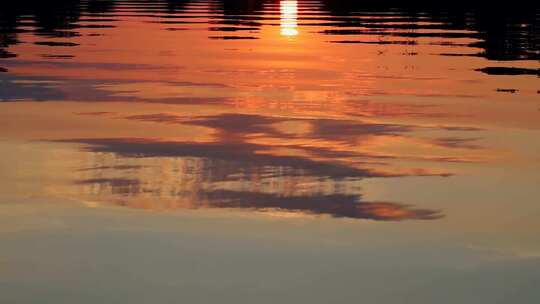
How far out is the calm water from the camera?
4.75m

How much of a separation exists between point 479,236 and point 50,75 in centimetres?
804

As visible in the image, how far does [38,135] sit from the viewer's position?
831 cm

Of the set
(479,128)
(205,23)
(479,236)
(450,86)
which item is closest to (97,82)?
(450,86)

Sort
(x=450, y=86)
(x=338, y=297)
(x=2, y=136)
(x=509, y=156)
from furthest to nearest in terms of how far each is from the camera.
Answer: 1. (x=450, y=86)
2. (x=2, y=136)
3. (x=509, y=156)
4. (x=338, y=297)

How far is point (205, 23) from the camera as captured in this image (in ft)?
86.2

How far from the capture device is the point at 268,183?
664cm

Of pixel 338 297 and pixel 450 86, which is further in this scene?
pixel 450 86

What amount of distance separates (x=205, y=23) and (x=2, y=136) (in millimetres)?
18273

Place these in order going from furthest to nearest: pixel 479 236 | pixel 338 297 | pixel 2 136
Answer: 1. pixel 2 136
2. pixel 479 236
3. pixel 338 297

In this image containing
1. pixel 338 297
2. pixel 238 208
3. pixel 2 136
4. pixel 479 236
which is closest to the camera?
pixel 338 297

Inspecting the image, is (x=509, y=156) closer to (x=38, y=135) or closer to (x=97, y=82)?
(x=38, y=135)

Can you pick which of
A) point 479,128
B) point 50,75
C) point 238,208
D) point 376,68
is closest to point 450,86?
point 376,68

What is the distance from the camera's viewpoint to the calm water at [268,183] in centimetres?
475

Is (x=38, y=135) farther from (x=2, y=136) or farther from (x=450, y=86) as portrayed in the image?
(x=450, y=86)
